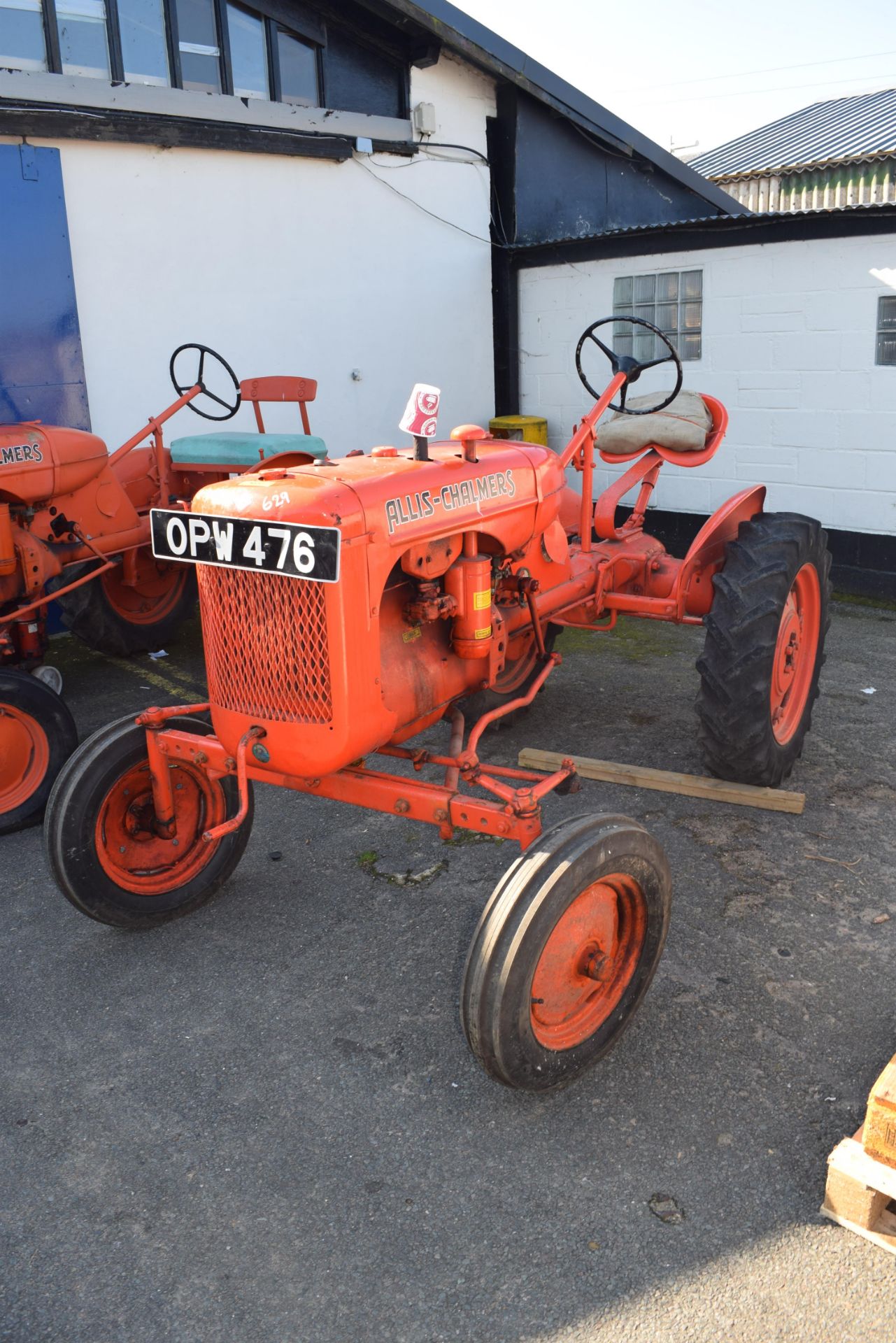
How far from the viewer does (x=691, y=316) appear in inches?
287

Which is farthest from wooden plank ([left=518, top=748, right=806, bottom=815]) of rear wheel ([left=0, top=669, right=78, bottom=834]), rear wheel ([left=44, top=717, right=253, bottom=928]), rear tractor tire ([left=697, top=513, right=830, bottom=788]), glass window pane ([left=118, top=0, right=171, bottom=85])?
glass window pane ([left=118, top=0, right=171, bottom=85])

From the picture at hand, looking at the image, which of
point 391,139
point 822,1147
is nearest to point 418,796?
point 822,1147

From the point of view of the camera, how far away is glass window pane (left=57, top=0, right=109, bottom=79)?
6.34m

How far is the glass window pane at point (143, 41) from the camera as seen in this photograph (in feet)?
21.6

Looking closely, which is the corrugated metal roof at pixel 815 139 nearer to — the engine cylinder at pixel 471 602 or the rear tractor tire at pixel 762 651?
the rear tractor tire at pixel 762 651

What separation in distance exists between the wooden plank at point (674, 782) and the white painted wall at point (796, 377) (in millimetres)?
3398

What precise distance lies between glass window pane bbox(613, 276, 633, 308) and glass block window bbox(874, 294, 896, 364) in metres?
1.87

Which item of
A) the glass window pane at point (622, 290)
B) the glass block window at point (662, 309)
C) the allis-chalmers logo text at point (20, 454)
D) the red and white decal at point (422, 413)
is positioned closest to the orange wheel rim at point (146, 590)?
the allis-chalmers logo text at point (20, 454)

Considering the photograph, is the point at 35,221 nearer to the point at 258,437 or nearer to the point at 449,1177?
the point at 258,437

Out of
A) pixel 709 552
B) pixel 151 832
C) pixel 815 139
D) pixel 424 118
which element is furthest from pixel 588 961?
pixel 815 139

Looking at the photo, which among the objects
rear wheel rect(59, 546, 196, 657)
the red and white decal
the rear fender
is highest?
the red and white decal

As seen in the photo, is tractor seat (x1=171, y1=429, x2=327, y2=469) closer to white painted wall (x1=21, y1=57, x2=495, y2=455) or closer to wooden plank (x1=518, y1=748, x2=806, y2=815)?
white painted wall (x1=21, y1=57, x2=495, y2=455)

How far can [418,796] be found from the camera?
267 cm

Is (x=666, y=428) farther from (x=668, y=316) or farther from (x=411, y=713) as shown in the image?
(x=668, y=316)
